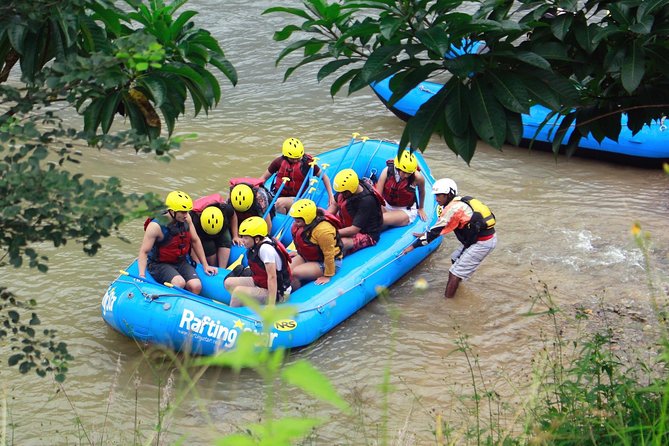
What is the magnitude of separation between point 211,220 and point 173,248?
57cm

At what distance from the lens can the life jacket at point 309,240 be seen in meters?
7.82

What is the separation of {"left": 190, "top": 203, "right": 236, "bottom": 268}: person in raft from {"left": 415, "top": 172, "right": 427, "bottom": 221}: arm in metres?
1.99

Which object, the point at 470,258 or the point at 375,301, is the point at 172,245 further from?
the point at 470,258

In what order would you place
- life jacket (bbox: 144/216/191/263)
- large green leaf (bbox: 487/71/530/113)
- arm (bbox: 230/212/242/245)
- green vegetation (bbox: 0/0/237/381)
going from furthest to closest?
arm (bbox: 230/212/242/245) < life jacket (bbox: 144/216/191/263) < large green leaf (bbox: 487/71/530/113) < green vegetation (bbox: 0/0/237/381)

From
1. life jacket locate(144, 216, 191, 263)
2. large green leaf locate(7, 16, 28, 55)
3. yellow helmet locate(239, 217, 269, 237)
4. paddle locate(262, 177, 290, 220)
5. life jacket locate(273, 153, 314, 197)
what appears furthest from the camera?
life jacket locate(273, 153, 314, 197)

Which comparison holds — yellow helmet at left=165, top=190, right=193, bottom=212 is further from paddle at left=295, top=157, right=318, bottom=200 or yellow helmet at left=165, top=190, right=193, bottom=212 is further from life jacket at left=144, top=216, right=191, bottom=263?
paddle at left=295, top=157, right=318, bottom=200

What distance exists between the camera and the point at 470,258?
8156 millimetres

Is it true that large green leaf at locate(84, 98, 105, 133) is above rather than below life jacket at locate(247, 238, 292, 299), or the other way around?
above

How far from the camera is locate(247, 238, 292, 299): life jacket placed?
294 inches

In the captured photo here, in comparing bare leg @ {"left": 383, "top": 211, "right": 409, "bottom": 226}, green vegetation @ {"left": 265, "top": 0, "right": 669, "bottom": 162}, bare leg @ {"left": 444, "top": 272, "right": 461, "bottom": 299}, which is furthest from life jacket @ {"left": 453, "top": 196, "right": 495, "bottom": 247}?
green vegetation @ {"left": 265, "top": 0, "right": 669, "bottom": 162}

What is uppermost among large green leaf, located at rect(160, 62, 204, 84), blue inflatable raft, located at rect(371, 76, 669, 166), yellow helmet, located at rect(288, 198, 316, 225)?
large green leaf, located at rect(160, 62, 204, 84)

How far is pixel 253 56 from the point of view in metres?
14.4

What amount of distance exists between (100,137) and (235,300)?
4748 mm

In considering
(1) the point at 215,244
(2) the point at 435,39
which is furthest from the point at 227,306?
(2) the point at 435,39
